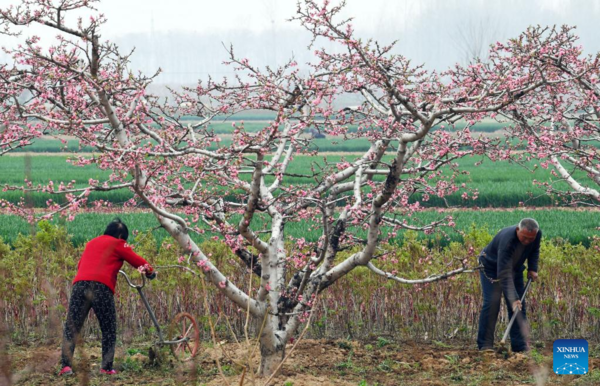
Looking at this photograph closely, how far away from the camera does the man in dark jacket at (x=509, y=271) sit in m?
7.57

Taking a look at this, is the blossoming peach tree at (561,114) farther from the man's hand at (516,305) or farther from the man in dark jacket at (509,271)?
the man's hand at (516,305)

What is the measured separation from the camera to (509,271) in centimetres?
764

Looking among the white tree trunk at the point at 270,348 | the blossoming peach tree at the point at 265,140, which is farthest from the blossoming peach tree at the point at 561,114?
the white tree trunk at the point at 270,348

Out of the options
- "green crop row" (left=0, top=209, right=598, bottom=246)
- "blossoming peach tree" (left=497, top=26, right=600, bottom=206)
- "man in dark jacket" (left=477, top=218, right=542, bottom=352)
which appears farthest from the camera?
"green crop row" (left=0, top=209, right=598, bottom=246)

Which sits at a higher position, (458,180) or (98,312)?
(458,180)

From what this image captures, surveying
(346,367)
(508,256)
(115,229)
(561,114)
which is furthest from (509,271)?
(115,229)

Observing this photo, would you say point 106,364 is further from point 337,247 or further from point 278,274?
point 337,247

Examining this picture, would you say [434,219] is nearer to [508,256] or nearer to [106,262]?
[508,256]

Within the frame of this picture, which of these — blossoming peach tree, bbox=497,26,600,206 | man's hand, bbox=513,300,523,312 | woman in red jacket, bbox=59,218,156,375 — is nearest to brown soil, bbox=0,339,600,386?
woman in red jacket, bbox=59,218,156,375

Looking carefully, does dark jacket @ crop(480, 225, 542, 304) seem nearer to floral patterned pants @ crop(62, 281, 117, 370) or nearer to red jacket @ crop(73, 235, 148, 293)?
red jacket @ crop(73, 235, 148, 293)

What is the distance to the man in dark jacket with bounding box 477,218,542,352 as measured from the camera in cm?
757

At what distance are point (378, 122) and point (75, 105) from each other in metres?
2.77

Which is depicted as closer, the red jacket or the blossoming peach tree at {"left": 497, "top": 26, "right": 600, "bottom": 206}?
the red jacket

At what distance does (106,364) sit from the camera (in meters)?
7.34
